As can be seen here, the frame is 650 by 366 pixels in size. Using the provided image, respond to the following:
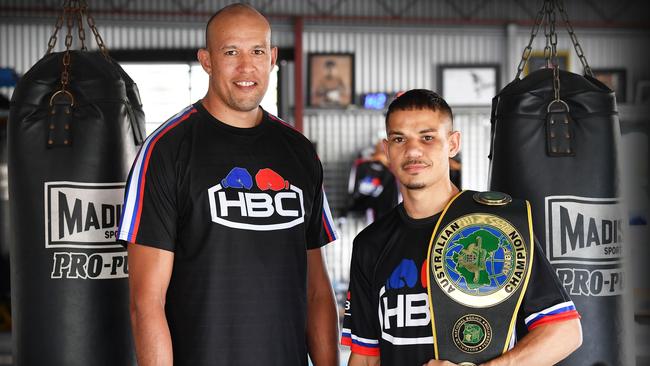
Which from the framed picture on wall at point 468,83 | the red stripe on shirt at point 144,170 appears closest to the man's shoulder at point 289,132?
the red stripe on shirt at point 144,170

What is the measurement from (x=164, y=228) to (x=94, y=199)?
1.77ft

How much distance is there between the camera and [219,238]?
2088 mm

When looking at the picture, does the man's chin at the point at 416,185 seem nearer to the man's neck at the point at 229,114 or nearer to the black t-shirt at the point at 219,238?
the black t-shirt at the point at 219,238

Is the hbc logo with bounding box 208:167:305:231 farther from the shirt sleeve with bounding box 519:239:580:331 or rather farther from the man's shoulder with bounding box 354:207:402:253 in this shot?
the shirt sleeve with bounding box 519:239:580:331

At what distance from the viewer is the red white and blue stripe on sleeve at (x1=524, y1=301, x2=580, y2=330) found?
1771mm

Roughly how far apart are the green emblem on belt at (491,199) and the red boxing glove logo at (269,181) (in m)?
0.57

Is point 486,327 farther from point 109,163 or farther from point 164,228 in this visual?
point 109,163

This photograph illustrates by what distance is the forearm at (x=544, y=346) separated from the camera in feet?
5.73

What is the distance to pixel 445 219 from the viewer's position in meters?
1.93

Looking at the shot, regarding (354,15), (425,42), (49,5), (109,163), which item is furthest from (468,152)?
(109,163)

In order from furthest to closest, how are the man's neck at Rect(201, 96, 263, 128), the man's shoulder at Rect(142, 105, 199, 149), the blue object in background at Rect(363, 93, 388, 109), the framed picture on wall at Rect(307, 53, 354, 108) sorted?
1. the framed picture on wall at Rect(307, 53, 354, 108)
2. the blue object in background at Rect(363, 93, 388, 109)
3. the man's neck at Rect(201, 96, 263, 128)
4. the man's shoulder at Rect(142, 105, 199, 149)

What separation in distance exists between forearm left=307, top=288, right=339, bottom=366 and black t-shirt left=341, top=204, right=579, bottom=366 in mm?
248

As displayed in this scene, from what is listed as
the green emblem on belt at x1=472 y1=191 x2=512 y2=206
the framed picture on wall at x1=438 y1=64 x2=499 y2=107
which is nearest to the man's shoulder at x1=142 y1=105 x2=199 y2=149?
the green emblem on belt at x1=472 y1=191 x2=512 y2=206

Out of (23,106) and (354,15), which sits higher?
(354,15)
